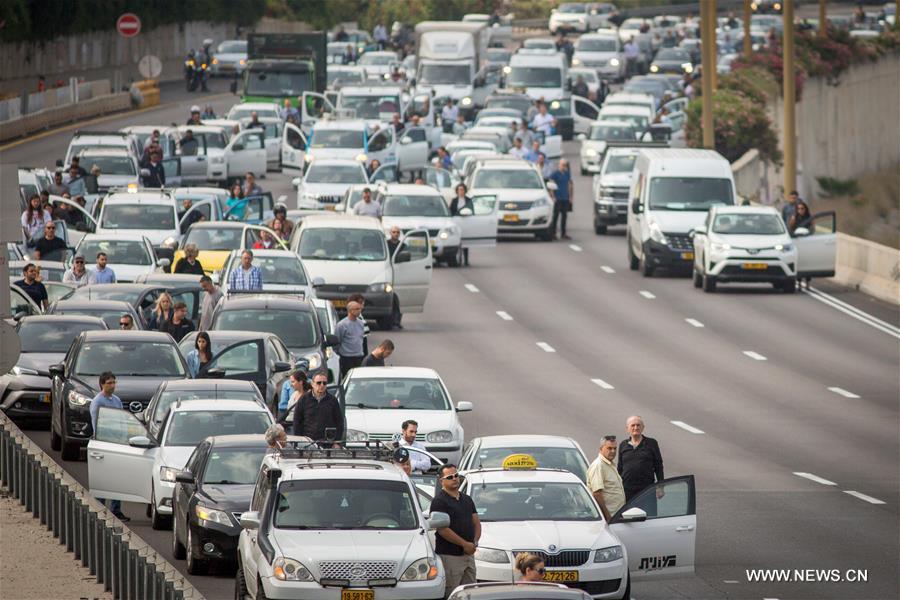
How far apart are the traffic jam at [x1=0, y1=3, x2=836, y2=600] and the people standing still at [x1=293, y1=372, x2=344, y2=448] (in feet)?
0.09

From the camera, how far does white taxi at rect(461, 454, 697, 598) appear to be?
17734 mm

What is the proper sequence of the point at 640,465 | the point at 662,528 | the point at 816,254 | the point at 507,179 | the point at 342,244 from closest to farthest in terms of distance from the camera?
the point at 662,528 < the point at 640,465 < the point at 342,244 < the point at 816,254 < the point at 507,179

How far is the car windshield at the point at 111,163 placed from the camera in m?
48.8

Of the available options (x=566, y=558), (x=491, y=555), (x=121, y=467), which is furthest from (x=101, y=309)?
(x=566, y=558)

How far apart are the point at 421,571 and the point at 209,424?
20.2 ft

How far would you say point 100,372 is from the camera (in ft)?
83.8

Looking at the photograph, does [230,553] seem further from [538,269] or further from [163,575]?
[538,269]

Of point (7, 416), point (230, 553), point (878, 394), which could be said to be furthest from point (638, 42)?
point (230, 553)

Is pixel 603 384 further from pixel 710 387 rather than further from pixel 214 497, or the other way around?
pixel 214 497

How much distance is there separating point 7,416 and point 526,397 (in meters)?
8.41

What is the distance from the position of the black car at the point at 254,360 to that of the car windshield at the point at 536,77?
53.5m

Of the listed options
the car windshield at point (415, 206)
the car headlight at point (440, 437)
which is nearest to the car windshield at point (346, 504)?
the car headlight at point (440, 437)

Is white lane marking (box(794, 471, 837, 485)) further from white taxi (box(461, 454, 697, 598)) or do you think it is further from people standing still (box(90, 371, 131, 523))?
people standing still (box(90, 371, 131, 523))

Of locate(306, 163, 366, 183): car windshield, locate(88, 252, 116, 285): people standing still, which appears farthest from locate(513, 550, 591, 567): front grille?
locate(306, 163, 366, 183): car windshield
